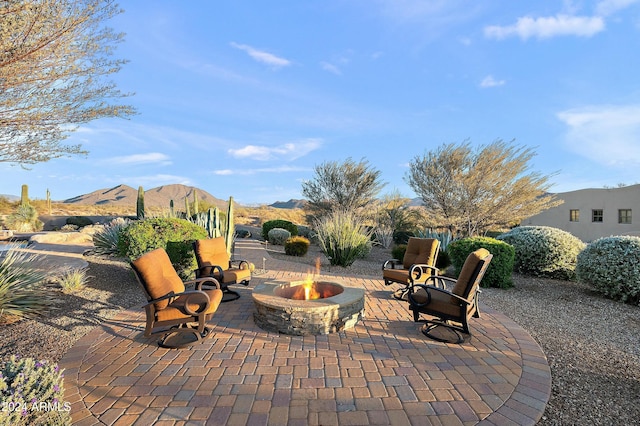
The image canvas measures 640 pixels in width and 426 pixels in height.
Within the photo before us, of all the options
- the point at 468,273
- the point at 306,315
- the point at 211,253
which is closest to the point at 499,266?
the point at 468,273

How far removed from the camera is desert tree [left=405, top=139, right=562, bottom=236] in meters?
12.5

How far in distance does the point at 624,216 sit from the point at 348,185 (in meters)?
14.9

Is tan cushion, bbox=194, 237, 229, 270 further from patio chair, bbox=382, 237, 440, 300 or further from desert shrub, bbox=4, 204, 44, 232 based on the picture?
desert shrub, bbox=4, 204, 44, 232

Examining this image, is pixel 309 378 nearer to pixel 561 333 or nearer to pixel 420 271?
pixel 420 271

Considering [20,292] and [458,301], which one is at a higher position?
[458,301]

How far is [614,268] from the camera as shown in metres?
5.57

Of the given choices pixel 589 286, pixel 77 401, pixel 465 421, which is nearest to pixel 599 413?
pixel 465 421

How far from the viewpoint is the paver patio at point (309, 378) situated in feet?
7.30

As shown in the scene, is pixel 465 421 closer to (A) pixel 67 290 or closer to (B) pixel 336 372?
(B) pixel 336 372

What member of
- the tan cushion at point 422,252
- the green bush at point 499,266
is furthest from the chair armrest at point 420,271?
the green bush at point 499,266

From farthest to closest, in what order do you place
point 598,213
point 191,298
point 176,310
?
1. point 598,213
2. point 191,298
3. point 176,310

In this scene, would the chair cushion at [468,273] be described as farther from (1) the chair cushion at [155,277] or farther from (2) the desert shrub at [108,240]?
(2) the desert shrub at [108,240]

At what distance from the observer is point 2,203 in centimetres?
2412

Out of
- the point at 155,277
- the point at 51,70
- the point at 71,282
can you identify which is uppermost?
the point at 51,70
